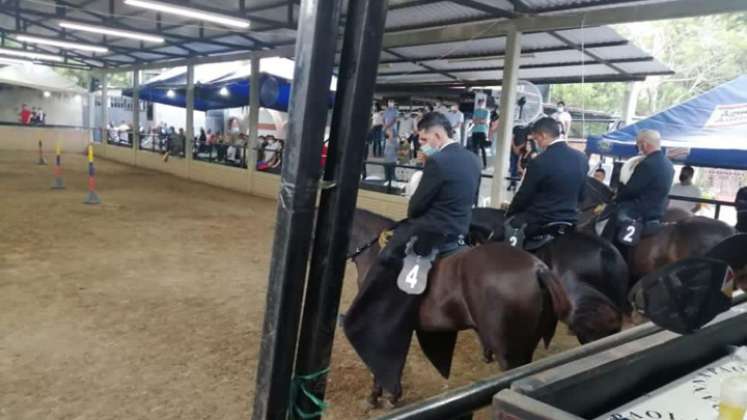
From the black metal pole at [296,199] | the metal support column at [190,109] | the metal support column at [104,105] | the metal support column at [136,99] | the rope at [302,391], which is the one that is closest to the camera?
the black metal pole at [296,199]

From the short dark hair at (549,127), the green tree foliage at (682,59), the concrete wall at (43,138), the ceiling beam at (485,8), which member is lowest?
the concrete wall at (43,138)

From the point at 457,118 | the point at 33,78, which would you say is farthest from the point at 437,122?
the point at 33,78

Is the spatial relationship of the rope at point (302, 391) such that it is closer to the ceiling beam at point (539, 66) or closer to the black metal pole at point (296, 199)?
the black metal pole at point (296, 199)

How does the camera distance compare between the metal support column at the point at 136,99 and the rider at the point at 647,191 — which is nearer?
the rider at the point at 647,191

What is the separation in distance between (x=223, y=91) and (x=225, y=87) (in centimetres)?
21

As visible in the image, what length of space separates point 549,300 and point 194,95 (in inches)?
568

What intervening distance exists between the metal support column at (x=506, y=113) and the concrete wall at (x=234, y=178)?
1986mm

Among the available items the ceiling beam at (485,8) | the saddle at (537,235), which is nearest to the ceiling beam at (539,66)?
the ceiling beam at (485,8)

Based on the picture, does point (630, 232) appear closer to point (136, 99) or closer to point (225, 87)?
point (225, 87)

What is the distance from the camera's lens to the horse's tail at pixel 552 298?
114 inches

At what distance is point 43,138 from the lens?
21281mm

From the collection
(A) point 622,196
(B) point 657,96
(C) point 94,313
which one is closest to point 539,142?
(A) point 622,196

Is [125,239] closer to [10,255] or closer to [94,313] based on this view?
[10,255]

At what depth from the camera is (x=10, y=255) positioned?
6008 mm
